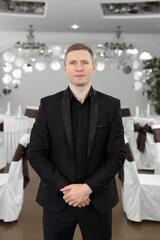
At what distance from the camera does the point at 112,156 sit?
1.42 meters

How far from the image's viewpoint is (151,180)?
3133 mm

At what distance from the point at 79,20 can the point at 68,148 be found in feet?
20.5

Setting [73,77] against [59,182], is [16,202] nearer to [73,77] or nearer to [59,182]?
[59,182]

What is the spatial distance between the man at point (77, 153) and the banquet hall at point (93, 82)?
1444 millimetres

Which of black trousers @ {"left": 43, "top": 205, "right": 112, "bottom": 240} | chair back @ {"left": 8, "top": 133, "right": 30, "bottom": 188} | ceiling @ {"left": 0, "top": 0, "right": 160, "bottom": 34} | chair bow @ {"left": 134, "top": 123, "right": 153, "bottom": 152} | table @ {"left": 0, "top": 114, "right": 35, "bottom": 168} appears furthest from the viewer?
ceiling @ {"left": 0, "top": 0, "right": 160, "bottom": 34}

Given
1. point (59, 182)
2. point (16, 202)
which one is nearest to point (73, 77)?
point (59, 182)

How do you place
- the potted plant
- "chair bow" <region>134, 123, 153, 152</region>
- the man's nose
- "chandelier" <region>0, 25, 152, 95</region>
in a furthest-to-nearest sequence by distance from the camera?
"chandelier" <region>0, 25, 152, 95</region>, the potted plant, "chair bow" <region>134, 123, 153, 152</region>, the man's nose

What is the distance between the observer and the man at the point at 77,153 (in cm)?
136

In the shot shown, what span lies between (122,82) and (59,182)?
27.5 ft

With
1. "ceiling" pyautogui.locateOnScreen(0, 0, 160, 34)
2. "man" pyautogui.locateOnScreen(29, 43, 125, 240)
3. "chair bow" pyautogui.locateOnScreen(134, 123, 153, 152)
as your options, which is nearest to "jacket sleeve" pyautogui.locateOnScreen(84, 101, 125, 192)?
"man" pyautogui.locateOnScreen(29, 43, 125, 240)

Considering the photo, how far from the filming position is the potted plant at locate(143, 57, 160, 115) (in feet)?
27.8

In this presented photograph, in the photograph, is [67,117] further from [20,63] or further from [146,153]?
[20,63]

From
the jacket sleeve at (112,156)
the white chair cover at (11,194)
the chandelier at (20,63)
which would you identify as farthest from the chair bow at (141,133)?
the chandelier at (20,63)

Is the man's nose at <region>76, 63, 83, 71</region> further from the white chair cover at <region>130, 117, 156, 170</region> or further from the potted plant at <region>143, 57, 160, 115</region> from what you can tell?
the potted plant at <region>143, 57, 160, 115</region>
